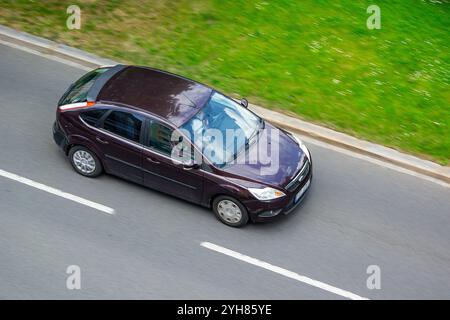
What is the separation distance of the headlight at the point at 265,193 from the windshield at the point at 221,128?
2.21ft

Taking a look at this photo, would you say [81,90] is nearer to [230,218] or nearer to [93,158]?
[93,158]

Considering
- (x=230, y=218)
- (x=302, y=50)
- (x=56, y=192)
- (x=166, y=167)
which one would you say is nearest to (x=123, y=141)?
(x=166, y=167)

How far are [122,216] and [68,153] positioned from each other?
5.35 feet

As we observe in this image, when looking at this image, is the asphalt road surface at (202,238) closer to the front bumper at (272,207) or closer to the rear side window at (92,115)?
the front bumper at (272,207)

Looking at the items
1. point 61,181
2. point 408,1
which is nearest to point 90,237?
point 61,181

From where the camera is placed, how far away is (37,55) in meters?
14.9

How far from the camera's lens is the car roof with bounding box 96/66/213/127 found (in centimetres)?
1143

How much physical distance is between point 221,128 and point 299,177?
1547 mm

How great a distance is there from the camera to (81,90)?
1202 cm

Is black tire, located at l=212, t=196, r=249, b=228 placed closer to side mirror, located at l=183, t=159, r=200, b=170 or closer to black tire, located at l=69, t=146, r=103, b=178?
side mirror, located at l=183, t=159, r=200, b=170

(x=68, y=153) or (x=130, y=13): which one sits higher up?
(x=130, y=13)

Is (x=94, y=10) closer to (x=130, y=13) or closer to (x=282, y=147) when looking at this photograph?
(x=130, y=13)

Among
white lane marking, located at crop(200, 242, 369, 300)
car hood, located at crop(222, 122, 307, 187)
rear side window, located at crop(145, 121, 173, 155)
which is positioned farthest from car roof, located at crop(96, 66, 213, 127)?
white lane marking, located at crop(200, 242, 369, 300)

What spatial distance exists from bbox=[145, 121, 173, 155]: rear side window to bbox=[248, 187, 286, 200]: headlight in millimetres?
1530
